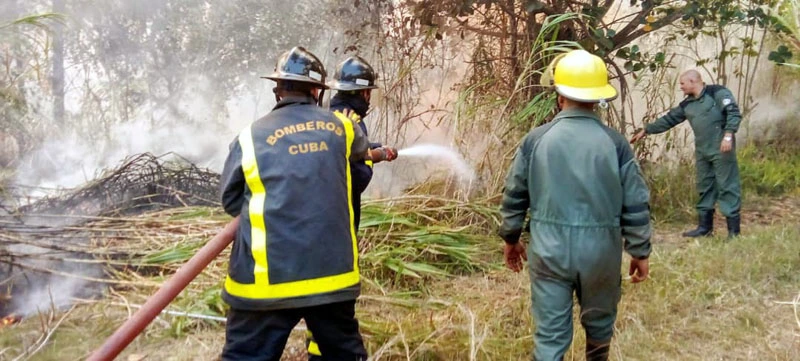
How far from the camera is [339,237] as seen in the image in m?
2.52

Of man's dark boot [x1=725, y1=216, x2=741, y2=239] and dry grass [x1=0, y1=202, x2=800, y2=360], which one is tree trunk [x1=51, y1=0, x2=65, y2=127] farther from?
man's dark boot [x1=725, y1=216, x2=741, y2=239]

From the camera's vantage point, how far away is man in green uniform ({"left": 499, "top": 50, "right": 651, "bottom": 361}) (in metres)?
2.62

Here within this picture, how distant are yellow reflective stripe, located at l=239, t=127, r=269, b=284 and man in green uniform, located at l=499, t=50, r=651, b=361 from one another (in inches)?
43.6

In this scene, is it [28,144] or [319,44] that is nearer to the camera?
[28,144]

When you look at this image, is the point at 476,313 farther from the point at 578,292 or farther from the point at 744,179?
the point at 744,179

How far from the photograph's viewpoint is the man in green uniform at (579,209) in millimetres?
2621

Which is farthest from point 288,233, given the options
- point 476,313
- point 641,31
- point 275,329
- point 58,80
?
point 58,80

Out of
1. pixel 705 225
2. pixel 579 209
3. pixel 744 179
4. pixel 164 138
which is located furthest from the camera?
pixel 164 138

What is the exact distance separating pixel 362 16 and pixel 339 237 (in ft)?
20.0

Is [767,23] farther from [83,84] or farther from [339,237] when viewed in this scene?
[83,84]

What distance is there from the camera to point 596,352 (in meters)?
2.85

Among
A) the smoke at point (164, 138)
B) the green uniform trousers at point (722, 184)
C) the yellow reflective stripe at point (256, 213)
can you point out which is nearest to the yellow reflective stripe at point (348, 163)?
the yellow reflective stripe at point (256, 213)

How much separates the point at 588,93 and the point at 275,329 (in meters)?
1.65

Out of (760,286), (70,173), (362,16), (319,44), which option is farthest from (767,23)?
(70,173)
